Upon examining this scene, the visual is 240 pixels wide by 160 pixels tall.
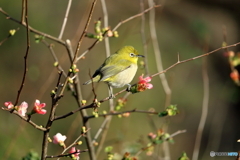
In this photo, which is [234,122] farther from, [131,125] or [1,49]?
[1,49]

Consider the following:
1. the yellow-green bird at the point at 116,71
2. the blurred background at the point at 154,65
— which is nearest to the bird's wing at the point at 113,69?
the yellow-green bird at the point at 116,71

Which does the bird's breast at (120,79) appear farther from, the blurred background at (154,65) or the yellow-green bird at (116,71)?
the blurred background at (154,65)

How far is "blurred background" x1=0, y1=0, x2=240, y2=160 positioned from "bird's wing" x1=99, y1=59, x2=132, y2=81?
2995 mm

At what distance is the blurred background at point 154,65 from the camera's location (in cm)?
713

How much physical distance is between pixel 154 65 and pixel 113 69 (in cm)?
473

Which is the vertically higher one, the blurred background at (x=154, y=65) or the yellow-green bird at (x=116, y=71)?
the blurred background at (x=154, y=65)

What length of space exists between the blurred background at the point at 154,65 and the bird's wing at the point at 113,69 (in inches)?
118

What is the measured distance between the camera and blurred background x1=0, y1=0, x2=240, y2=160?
713 centimetres

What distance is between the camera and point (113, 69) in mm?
3473

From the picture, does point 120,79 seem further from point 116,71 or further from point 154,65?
point 154,65

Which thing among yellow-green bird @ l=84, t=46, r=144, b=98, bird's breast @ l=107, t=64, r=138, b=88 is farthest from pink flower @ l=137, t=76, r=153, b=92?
bird's breast @ l=107, t=64, r=138, b=88

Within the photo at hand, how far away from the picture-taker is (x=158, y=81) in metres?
8.04

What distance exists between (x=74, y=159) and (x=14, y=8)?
6797 millimetres

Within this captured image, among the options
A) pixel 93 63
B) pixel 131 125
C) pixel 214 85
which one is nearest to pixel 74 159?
pixel 131 125
